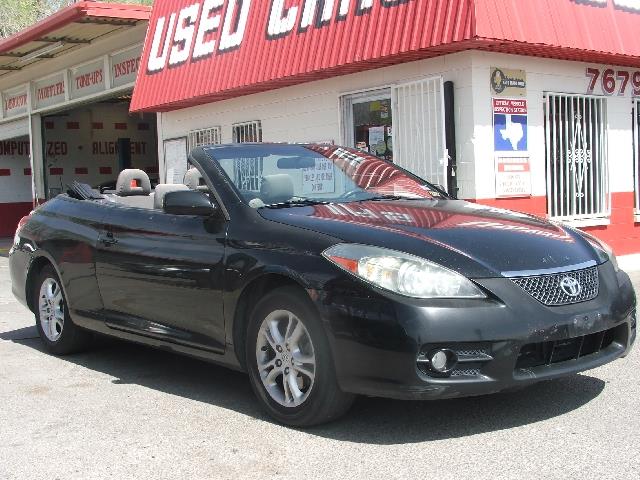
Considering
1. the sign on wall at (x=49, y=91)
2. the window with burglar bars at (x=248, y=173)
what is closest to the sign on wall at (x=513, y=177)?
the window with burglar bars at (x=248, y=173)

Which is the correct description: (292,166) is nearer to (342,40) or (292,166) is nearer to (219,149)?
(219,149)

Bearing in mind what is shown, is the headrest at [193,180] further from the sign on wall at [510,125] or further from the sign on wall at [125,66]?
the sign on wall at [125,66]

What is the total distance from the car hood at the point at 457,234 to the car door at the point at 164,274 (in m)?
0.48

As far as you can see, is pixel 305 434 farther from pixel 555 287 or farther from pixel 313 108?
pixel 313 108

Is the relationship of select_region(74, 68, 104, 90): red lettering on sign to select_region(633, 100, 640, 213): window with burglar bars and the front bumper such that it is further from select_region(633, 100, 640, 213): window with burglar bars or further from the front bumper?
the front bumper

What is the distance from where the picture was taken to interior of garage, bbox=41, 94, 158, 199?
24844 mm

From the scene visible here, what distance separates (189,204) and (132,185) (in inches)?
83.3

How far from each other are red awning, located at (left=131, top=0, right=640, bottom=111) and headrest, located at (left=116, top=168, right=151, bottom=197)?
4.19 metres

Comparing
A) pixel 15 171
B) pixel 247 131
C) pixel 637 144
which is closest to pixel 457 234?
pixel 637 144

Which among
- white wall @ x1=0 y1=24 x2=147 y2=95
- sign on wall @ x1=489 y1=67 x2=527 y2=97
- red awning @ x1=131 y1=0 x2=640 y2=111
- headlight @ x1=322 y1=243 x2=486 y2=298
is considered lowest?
headlight @ x1=322 y1=243 x2=486 y2=298

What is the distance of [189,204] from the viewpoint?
4926mm

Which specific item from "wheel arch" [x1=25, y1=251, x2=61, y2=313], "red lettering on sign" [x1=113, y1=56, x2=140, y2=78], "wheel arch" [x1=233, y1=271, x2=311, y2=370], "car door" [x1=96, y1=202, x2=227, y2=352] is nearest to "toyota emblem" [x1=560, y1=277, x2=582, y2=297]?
"wheel arch" [x1=233, y1=271, x2=311, y2=370]

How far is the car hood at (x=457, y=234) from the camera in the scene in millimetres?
4102

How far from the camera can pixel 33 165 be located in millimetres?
22672
